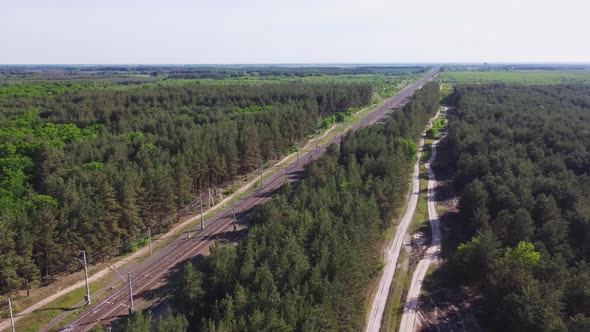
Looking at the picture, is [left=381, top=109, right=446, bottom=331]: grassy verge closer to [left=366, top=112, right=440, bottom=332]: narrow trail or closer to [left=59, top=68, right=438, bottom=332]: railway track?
[left=366, top=112, right=440, bottom=332]: narrow trail

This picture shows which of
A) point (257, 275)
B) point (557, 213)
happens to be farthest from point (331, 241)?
point (557, 213)

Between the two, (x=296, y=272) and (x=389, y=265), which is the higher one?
(x=296, y=272)

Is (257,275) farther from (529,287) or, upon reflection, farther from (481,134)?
(481,134)

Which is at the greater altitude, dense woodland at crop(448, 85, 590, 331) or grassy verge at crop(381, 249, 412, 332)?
dense woodland at crop(448, 85, 590, 331)

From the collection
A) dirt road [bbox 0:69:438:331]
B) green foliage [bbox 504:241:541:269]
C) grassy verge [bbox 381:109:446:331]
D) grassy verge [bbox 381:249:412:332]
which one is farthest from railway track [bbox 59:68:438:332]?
green foliage [bbox 504:241:541:269]

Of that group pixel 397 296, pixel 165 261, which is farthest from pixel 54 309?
pixel 397 296

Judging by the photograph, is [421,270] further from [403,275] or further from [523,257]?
[523,257]
